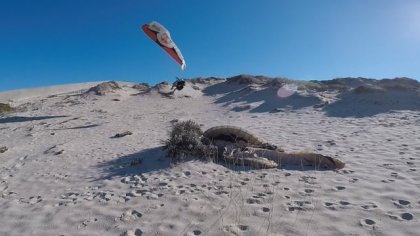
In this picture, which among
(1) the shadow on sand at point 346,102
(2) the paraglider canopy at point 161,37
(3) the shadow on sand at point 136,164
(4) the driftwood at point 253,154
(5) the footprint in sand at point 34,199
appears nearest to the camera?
(5) the footprint in sand at point 34,199

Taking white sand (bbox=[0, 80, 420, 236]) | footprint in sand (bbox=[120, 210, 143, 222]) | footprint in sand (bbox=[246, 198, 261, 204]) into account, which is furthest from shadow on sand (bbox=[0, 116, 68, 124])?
footprint in sand (bbox=[246, 198, 261, 204])

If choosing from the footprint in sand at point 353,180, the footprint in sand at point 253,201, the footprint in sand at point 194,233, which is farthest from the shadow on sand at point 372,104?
the footprint in sand at point 194,233

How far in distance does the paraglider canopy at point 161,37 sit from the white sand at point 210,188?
4.50 m

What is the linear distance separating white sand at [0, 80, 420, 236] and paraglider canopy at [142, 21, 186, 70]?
4496 millimetres

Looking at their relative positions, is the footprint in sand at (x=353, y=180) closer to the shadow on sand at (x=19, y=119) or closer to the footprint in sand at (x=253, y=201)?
the footprint in sand at (x=253, y=201)

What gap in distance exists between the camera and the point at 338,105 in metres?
19.6

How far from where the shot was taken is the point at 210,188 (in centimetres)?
668

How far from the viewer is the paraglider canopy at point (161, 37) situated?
1639 centimetres

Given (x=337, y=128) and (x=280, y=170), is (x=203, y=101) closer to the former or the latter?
(x=337, y=128)

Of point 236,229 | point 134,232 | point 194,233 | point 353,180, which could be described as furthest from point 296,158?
point 134,232

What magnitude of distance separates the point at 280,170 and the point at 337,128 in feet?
22.6

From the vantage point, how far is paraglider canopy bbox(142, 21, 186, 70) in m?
16.4

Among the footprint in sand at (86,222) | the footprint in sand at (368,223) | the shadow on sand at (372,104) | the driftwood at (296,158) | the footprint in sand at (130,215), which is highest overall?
the shadow on sand at (372,104)

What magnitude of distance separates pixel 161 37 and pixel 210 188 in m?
11.4
